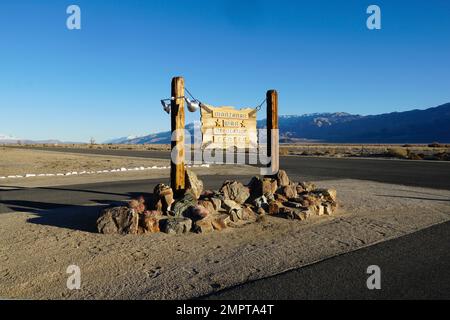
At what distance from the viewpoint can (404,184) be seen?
17.0m

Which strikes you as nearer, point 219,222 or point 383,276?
point 383,276

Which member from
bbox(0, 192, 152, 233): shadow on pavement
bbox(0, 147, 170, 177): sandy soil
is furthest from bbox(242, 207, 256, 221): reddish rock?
bbox(0, 147, 170, 177): sandy soil

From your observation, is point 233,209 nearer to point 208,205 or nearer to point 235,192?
point 208,205

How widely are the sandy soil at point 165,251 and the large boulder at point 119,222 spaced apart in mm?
240

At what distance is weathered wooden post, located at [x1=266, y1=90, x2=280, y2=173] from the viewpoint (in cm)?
1223

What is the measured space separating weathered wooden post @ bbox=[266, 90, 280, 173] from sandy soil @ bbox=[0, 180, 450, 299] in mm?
2779

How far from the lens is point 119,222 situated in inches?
320

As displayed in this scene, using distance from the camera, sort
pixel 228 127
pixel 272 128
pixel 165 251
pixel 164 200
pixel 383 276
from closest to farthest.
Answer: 1. pixel 383 276
2. pixel 165 251
3. pixel 164 200
4. pixel 228 127
5. pixel 272 128

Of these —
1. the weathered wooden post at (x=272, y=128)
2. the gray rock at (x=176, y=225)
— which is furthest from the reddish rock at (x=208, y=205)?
the weathered wooden post at (x=272, y=128)

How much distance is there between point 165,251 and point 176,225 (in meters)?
1.24

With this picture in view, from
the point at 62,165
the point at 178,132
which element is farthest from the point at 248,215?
the point at 62,165
